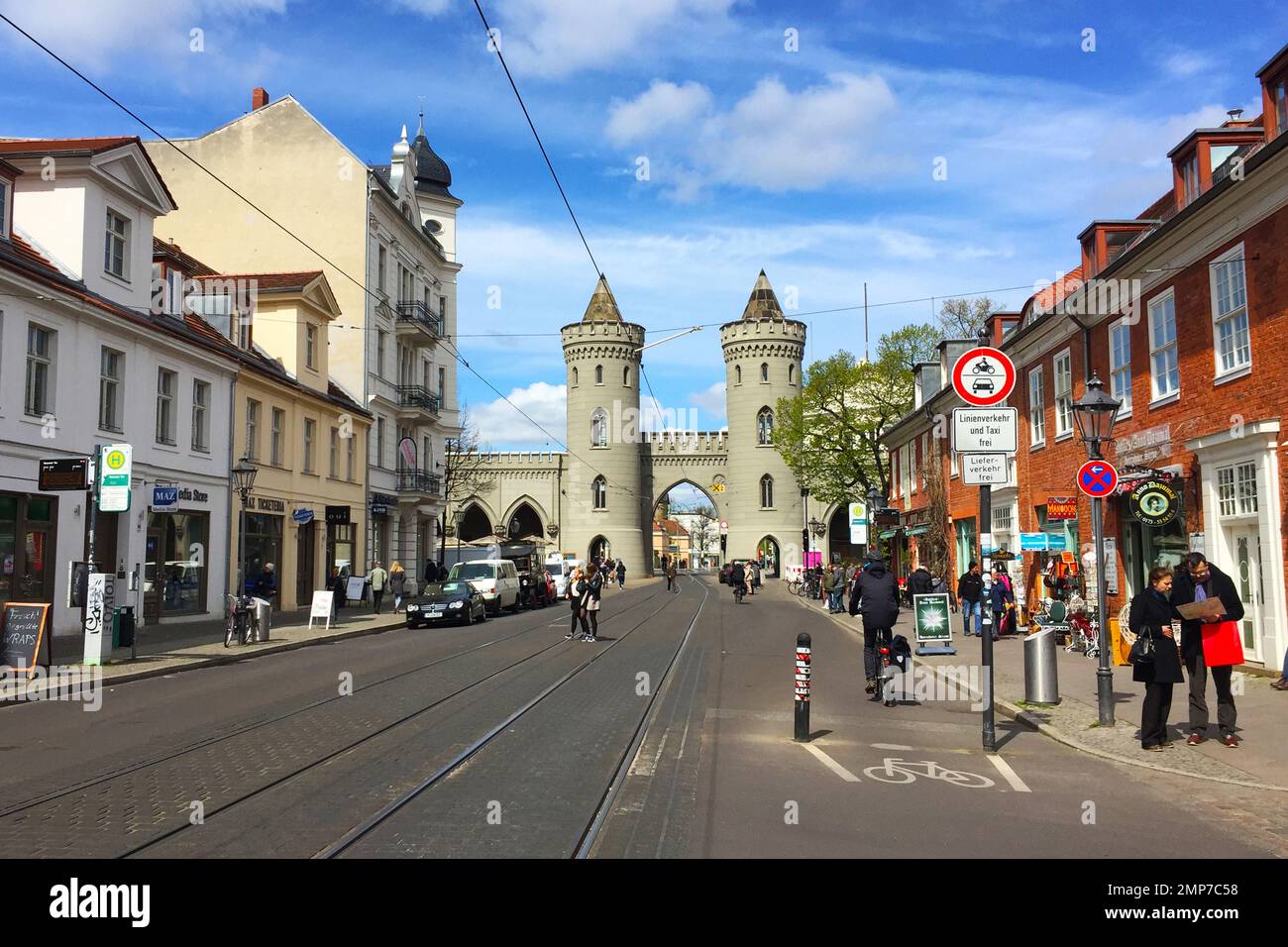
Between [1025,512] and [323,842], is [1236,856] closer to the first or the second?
[323,842]

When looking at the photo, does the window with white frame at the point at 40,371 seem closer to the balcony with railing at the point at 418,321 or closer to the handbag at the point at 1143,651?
the handbag at the point at 1143,651

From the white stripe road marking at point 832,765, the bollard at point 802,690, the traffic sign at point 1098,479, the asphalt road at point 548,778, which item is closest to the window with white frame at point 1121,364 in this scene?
the traffic sign at point 1098,479

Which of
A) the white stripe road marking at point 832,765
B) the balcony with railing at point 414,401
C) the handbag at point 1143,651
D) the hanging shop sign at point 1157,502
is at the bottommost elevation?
the white stripe road marking at point 832,765

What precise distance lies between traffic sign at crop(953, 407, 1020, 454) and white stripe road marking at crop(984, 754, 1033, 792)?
117 inches

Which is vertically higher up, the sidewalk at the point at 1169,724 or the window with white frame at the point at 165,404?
the window with white frame at the point at 165,404

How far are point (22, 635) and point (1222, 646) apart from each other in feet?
49.7

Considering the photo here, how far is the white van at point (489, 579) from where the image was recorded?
33.2m

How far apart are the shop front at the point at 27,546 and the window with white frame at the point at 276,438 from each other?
10.2 metres

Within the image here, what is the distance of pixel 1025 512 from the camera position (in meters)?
25.7

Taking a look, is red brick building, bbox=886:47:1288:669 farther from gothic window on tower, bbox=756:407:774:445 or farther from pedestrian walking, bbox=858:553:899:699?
gothic window on tower, bbox=756:407:774:445

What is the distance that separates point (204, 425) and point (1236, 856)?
25.3 metres

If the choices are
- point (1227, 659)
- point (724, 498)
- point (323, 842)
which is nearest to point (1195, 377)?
point (1227, 659)

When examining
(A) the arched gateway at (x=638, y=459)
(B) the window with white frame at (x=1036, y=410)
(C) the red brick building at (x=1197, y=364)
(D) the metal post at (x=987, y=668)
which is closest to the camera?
(D) the metal post at (x=987, y=668)

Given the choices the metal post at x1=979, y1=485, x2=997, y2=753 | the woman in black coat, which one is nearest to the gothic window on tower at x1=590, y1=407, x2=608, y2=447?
the metal post at x1=979, y1=485, x2=997, y2=753
